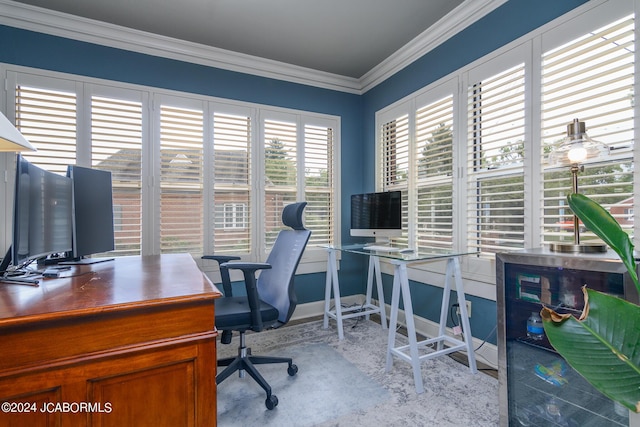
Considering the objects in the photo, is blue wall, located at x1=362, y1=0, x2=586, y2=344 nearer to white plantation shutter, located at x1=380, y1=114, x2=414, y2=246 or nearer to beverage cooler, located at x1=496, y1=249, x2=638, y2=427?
white plantation shutter, located at x1=380, y1=114, x2=414, y2=246

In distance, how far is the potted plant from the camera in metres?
0.62

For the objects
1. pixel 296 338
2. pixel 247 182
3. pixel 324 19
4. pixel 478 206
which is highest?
pixel 324 19

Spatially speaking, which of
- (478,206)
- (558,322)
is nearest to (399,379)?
(478,206)

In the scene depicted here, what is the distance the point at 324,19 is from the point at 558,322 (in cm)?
268

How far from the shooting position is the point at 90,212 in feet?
5.95

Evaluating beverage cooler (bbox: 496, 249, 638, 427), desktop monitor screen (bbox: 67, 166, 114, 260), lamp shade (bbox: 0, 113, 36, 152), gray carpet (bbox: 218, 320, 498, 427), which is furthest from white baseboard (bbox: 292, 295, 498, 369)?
lamp shade (bbox: 0, 113, 36, 152)

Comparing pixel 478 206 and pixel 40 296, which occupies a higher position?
pixel 478 206

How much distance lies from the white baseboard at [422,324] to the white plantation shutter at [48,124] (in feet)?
8.51

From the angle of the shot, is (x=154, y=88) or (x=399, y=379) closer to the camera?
(x=399, y=379)

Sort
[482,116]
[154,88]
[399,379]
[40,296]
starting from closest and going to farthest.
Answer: [40,296]
[399,379]
[482,116]
[154,88]

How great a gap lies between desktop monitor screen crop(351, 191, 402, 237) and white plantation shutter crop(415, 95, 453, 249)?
0.30 metres

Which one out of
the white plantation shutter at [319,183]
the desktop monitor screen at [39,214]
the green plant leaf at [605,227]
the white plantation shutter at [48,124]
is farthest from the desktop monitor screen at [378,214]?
the white plantation shutter at [48,124]

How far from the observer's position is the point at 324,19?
2525 millimetres

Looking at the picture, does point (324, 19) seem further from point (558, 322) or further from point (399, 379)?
point (399, 379)
